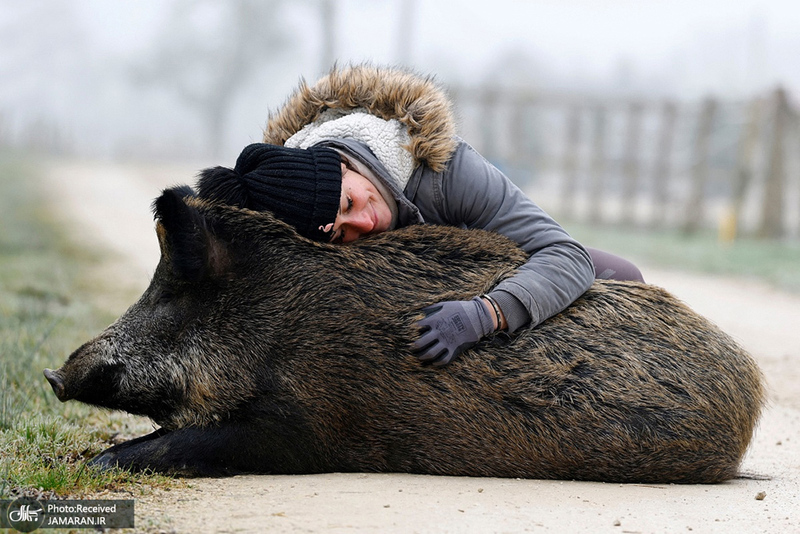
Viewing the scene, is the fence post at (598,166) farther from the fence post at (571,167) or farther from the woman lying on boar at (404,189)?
the woman lying on boar at (404,189)

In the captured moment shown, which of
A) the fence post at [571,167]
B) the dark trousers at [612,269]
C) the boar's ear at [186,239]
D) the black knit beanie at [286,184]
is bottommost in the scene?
the fence post at [571,167]

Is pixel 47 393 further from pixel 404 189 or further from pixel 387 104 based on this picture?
pixel 387 104

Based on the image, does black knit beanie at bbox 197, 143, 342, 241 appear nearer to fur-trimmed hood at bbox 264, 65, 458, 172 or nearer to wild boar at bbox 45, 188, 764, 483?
wild boar at bbox 45, 188, 764, 483

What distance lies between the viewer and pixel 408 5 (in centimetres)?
2823

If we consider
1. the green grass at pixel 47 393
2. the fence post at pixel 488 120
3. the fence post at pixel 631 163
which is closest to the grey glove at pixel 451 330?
the green grass at pixel 47 393

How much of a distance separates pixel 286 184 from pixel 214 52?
59.7 m

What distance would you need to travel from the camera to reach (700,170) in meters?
17.6

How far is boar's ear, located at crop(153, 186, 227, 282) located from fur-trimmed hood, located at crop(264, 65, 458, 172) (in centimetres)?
76

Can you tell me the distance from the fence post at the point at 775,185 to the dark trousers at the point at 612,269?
13.5 metres

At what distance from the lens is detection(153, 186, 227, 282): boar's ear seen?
3.22m

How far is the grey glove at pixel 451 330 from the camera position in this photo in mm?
3219

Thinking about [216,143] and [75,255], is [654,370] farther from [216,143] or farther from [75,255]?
[216,143]

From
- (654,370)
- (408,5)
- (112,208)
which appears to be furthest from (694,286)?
(408,5)

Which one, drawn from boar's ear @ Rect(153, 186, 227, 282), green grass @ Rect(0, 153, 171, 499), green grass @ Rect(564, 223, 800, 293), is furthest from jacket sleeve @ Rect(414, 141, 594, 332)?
green grass @ Rect(564, 223, 800, 293)
